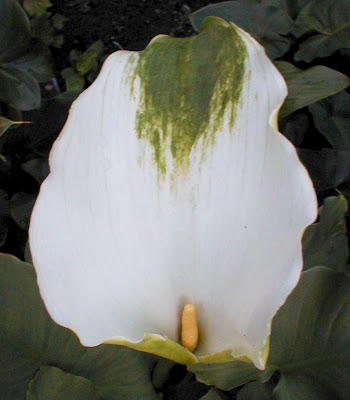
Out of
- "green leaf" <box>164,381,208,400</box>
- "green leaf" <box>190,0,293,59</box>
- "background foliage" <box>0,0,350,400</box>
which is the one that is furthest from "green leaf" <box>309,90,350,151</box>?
"green leaf" <box>164,381,208,400</box>

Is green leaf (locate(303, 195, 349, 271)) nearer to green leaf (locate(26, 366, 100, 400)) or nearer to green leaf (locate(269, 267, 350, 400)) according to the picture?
green leaf (locate(269, 267, 350, 400))

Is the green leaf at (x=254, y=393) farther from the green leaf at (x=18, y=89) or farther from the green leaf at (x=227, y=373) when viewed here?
the green leaf at (x=18, y=89)

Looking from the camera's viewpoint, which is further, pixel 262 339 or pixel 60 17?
pixel 60 17

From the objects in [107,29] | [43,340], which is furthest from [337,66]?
[43,340]

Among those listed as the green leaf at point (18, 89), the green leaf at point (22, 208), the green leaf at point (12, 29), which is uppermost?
the green leaf at point (12, 29)

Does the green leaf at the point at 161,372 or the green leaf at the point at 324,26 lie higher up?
the green leaf at the point at 324,26

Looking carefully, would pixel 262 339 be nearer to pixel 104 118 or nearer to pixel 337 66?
pixel 104 118

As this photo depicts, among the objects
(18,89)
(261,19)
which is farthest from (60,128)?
(261,19)

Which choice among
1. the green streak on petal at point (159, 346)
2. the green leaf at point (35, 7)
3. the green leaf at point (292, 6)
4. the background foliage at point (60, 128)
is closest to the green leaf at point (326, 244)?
the background foliage at point (60, 128)
